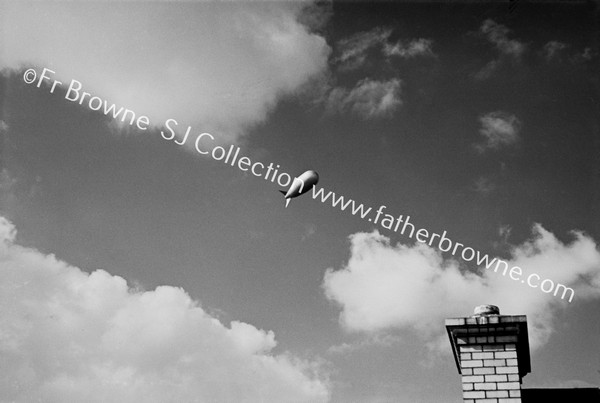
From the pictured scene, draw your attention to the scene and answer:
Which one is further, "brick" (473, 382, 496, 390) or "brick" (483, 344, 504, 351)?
"brick" (483, 344, 504, 351)

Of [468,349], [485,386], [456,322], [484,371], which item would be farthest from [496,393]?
[456,322]

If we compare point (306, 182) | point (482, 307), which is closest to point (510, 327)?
point (482, 307)

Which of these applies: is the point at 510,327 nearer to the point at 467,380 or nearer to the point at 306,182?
the point at 467,380

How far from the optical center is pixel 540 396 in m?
5.91

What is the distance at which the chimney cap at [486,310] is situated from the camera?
5.16 meters

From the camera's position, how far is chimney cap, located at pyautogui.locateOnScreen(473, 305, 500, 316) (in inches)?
203

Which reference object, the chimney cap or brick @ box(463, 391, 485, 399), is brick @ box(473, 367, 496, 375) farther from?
the chimney cap

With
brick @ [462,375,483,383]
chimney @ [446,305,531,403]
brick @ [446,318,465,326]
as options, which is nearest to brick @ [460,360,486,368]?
chimney @ [446,305,531,403]

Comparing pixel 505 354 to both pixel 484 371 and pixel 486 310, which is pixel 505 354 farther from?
pixel 486 310

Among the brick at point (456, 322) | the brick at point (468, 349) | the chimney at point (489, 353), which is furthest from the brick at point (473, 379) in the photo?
the brick at point (456, 322)

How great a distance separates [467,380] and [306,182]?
887cm

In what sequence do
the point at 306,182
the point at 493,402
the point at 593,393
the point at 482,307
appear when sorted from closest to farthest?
the point at 493,402 → the point at 482,307 → the point at 593,393 → the point at 306,182

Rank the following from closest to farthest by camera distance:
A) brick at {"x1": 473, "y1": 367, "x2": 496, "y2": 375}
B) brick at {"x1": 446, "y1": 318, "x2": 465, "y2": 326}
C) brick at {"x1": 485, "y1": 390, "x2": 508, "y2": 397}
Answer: brick at {"x1": 485, "y1": 390, "x2": 508, "y2": 397} → brick at {"x1": 473, "y1": 367, "x2": 496, "y2": 375} → brick at {"x1": 446, "y1": 318, "x2": 465, "y2": 326}

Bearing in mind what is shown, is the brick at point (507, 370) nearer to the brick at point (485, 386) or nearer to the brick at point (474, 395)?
the brick at point (485, 386)
